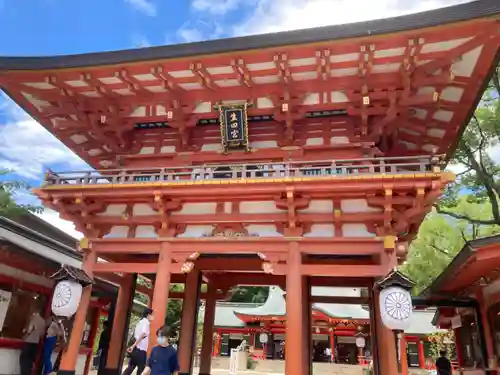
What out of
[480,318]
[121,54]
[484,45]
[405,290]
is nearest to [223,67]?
[121,54]

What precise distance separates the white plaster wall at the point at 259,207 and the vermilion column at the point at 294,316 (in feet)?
2.79

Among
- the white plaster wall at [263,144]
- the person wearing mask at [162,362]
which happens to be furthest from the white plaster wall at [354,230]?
the person wearing mask at [162,362]

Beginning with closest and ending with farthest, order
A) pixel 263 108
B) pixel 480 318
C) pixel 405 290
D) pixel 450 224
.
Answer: pixel 405 290
pixel 263 108
pixel 480 318
pixel 450 224

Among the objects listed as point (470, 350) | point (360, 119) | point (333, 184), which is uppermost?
point (360, 119)

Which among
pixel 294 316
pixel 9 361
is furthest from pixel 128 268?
pixel 294 316

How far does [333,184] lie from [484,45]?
12.1 feet

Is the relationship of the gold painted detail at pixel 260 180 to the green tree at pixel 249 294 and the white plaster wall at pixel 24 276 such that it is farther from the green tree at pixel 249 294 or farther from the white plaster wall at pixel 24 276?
the green tree at pixel 249 294

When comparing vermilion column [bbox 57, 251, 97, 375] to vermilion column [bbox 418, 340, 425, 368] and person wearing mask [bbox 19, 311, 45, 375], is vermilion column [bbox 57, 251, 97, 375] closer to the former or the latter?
person wearing mask [bbox 19, 311, 45, 375]

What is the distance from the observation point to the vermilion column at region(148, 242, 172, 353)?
8.12 metres

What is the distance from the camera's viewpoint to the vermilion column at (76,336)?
27.1ft

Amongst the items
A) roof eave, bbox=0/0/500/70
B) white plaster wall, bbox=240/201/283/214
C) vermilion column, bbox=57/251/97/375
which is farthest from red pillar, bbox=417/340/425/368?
roof eave, bbox=0/0/500/70

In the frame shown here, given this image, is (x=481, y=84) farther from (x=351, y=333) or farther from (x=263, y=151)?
(x=351, y=333)

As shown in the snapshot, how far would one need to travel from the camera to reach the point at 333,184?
307 inches

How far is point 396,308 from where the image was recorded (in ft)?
22.9
